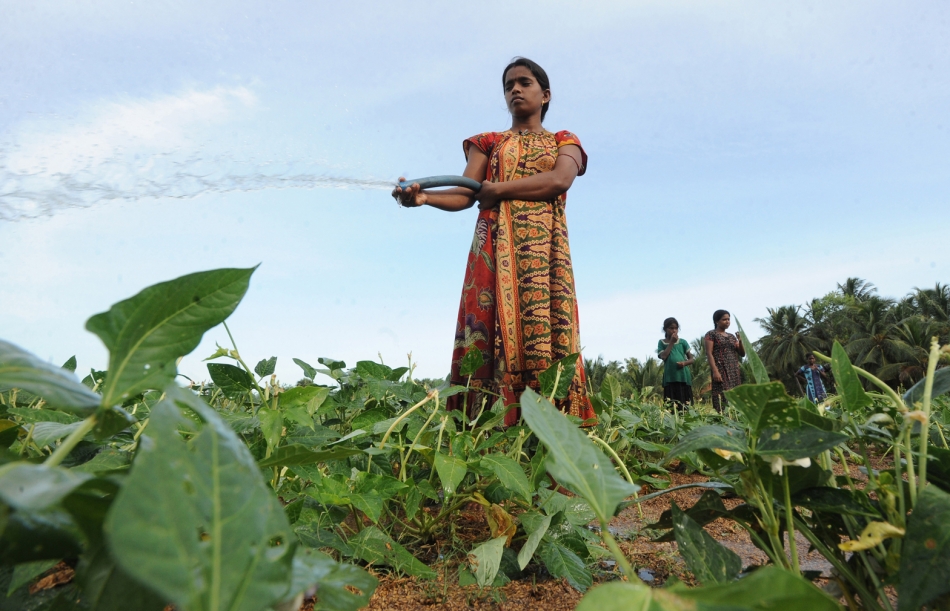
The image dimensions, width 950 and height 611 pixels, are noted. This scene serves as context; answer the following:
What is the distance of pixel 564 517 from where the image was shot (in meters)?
1.38

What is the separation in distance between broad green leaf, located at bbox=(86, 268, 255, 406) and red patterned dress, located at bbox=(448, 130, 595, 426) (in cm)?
204

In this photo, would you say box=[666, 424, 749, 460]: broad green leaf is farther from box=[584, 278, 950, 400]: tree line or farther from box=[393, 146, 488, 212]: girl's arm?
box=[584, 278, 950, 400]: tree line

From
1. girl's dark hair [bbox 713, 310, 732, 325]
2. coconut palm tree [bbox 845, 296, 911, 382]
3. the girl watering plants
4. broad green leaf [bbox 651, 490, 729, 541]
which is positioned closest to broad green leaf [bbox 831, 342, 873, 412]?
broad green leaf [bbox 651, 490, 729, 541]

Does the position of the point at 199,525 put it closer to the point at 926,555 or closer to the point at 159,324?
the point at 159,324

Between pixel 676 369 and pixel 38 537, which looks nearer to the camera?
pixel 38 537

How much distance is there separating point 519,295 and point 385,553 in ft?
5.35

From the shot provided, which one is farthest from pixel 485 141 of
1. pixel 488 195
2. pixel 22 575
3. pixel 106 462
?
pixel 22 575

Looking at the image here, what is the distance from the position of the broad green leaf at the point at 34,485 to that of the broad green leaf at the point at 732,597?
32cm

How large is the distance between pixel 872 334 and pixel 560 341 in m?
38.5

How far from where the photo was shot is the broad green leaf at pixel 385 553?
1.25 m

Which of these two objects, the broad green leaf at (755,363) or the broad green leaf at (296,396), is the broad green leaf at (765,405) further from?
the broad green leaf at (296,396)

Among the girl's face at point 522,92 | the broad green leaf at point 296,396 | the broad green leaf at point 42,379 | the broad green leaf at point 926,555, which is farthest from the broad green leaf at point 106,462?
the girl's face at point 522,92

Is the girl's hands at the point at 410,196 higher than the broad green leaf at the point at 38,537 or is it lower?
higher

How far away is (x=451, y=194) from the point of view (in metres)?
2.80
